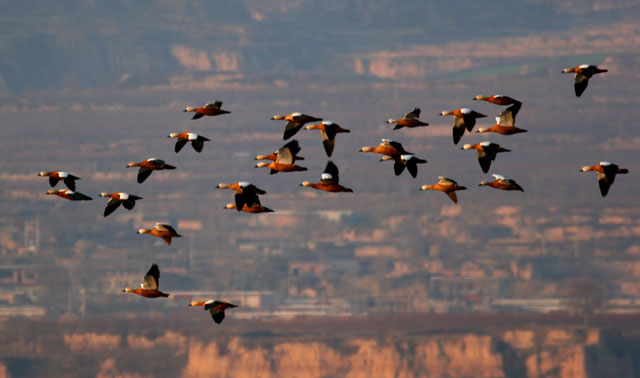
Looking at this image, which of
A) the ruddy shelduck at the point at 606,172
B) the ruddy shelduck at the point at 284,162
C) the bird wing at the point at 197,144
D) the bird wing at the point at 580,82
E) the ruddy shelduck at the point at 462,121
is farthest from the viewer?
the ruddy shelduck at the point at 284,162

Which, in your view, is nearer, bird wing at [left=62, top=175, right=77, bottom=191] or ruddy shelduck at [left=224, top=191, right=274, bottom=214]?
ruddy shelduck at [left=224, top=191, right=274, bottom=214]

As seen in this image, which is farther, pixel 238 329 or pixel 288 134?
pixel 238 329

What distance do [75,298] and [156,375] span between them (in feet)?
59.2

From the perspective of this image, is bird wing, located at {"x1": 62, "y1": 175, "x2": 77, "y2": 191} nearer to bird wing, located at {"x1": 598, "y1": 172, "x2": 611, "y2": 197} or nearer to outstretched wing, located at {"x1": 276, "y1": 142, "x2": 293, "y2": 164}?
outstretched wing, located at {"x1": 276, "y1": 142, "x2": 293, "y2": 164}

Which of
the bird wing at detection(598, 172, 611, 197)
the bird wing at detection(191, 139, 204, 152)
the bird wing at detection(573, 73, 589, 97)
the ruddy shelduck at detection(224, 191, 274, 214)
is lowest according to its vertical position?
the ruddy shelduck at detection(224, 191, 274, 214)

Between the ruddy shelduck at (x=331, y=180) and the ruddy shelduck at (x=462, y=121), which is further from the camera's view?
the ruddy shelduck at (x=331, y=180)

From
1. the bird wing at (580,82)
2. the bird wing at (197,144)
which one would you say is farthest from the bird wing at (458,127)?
the bird wing at (197,144)

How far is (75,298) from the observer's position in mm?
185000

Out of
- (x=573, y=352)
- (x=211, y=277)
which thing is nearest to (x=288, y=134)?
(x=573, y=352)

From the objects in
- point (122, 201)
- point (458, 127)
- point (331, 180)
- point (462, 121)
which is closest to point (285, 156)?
point (331, 180)

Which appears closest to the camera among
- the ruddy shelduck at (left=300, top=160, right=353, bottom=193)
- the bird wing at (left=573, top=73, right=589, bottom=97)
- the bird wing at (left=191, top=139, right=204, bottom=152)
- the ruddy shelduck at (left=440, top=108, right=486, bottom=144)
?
the bird wing at (left=573, top=73, right=589, bottom=97)

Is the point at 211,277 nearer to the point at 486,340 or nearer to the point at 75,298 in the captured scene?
the point at 75,298

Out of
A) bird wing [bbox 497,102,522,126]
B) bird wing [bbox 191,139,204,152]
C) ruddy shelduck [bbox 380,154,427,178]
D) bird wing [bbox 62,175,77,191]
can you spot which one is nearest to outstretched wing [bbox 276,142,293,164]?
bird wing [bbox 191,139,204,152]

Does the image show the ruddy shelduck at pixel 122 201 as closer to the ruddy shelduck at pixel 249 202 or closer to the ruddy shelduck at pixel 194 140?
the ruddy shelduck at pixel 194 140
